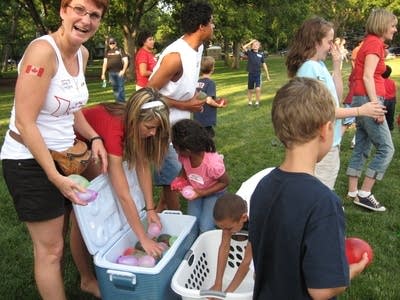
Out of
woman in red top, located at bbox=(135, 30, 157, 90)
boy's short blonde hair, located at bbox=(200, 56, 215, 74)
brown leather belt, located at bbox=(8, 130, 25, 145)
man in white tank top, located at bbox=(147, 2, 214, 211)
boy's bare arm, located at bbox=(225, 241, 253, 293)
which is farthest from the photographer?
woman in red top, located at bbox=(135, 30, 157, 90)

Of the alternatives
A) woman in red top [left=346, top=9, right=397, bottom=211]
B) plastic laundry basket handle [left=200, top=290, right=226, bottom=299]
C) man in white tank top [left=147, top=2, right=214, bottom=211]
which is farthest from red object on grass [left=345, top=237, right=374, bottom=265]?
woman in red top [left=346, top=9, right=397, bottom=211]

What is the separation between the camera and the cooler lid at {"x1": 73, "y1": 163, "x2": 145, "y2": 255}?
257cm

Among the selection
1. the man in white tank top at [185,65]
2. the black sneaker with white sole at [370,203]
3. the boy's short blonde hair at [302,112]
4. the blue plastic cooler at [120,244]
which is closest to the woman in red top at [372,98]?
the black sneaker with white sole at [370,203]

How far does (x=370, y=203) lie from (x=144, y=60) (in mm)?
5217

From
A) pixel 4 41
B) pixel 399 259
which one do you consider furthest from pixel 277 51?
pixel 399 259

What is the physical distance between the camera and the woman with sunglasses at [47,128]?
6.49 feet

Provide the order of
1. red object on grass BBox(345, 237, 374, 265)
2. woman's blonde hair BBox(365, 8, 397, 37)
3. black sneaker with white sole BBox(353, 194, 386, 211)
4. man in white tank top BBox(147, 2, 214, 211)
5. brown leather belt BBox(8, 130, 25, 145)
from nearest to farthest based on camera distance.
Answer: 1. red object on grass BBox(345, 237, 374, 265)
2. brown leather belt BBox(8, 130, 25, 145)
3. man in white tank top BBox(147, 2, 214, 211)
4. woman's blonde hair BBox(365, 8, 397, 37)
5. black sneaker with white sole BBox(353, 194, 386, 211)

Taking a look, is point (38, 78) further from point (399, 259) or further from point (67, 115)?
point (399, 259)

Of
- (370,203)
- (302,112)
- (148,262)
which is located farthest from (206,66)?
(302,112)

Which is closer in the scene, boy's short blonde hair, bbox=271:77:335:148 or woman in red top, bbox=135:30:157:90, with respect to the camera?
boy's short blonde hair, bbox=271:77:335:148

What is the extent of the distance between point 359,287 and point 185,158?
143 centimetres

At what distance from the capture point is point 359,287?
9.55ft

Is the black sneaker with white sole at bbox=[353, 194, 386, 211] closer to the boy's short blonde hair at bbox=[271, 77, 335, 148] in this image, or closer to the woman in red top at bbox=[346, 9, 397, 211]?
the woman in red top at bbox=[346, 9, 397, 211]

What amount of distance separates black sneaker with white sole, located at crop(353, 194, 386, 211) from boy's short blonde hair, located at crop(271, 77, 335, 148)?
3.00 meters
